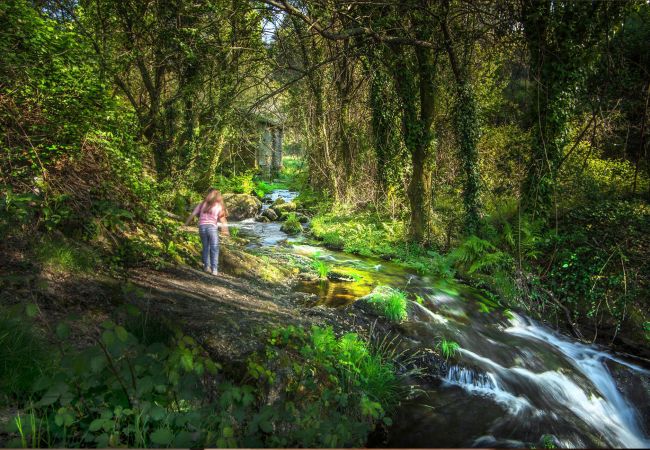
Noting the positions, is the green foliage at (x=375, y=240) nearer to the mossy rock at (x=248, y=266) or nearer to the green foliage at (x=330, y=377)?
the mossy rock at (x=248, y=266)

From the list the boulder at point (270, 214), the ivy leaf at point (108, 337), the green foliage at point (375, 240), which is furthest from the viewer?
the boulder at point (270, 214)

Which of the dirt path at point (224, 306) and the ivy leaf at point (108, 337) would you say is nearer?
the ivy leaf at point (108, 337)

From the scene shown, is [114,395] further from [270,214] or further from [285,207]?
[285,207]

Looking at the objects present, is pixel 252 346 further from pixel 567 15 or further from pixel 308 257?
pixel 567 15

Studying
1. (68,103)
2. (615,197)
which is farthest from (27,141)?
(615,197)

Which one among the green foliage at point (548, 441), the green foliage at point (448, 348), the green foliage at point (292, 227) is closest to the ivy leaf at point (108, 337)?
the green foliage at point (548, 441)

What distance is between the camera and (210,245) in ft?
22.9

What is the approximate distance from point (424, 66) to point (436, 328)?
684cm

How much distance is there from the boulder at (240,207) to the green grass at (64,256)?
478 inches

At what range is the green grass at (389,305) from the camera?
5980 millimetres

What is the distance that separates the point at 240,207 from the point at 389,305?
12.8 m

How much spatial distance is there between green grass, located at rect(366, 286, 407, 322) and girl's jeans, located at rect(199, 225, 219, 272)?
288 centimetres

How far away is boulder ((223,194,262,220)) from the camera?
17.5 m

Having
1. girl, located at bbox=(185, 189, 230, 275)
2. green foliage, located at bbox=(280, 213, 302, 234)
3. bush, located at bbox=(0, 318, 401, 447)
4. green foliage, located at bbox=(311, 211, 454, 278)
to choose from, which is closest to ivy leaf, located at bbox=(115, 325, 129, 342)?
bush, located at bbox=(0, 318, 401, 447)
